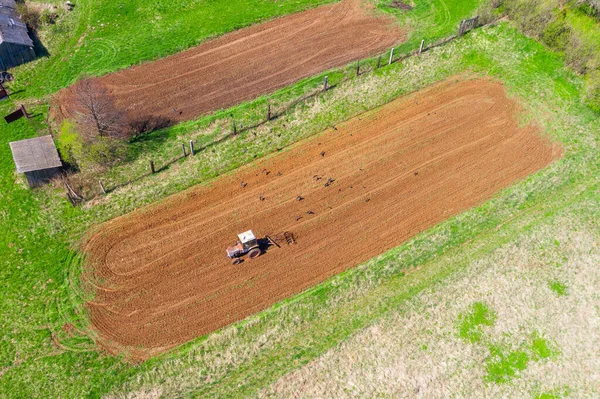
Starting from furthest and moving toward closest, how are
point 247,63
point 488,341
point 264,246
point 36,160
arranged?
point 247,63, point 36,160, point 264,246, point 488,341

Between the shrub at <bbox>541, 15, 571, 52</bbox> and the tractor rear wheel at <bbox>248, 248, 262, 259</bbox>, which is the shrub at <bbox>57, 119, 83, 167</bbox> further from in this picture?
the shrub at <bbox>541, 15, 571, 52</bbox>

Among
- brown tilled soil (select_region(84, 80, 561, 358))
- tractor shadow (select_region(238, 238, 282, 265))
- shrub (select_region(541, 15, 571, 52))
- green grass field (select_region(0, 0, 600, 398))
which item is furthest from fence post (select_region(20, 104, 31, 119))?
shrub (select_region(541, 15, 571, 52))

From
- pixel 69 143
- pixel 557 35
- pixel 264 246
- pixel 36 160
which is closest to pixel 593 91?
pixel 557 35

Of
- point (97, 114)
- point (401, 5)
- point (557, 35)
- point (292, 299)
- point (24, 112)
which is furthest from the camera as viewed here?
point (401, 5)

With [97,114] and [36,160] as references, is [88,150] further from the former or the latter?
[97,114]

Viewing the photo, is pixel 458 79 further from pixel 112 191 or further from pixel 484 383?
pixel 112 191

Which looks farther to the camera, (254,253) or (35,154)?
(35,154)

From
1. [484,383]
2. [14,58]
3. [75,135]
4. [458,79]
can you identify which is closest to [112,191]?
[75,135]

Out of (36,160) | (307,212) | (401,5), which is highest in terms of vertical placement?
(401,5)
